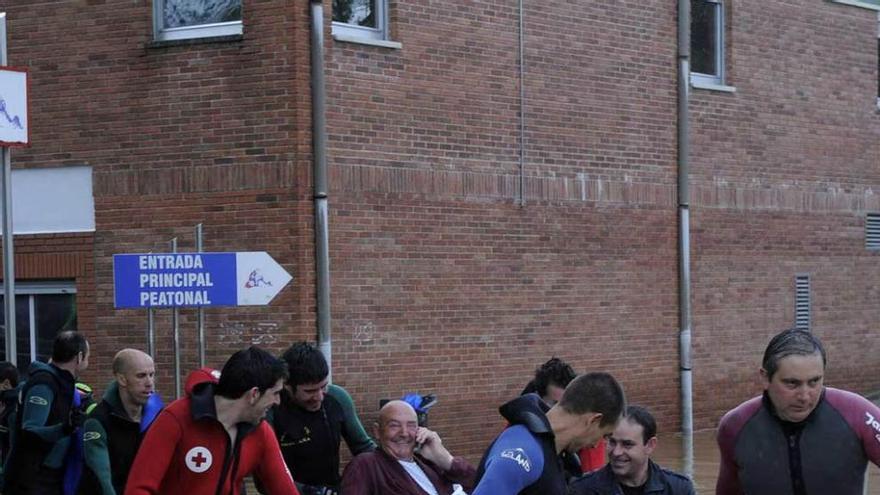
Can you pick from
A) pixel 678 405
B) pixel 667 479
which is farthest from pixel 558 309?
pixel 667 479

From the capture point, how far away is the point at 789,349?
5.53m

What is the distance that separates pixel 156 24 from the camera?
14.7 meters

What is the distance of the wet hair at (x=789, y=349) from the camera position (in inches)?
217

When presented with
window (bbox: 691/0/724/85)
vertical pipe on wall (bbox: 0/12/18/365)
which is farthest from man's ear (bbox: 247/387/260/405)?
window (bbox: 691/0/724/85)

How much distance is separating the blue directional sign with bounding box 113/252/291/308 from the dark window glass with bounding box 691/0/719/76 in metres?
8.98

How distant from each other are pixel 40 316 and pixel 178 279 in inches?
180

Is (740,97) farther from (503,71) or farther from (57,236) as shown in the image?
(57,236)

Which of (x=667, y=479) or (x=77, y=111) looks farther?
(x=77, y=111)

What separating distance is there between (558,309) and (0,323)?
6070 millimetres

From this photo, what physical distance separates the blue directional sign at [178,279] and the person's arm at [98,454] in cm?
349

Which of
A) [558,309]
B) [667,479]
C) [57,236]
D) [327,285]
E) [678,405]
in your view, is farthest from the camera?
[678,405]

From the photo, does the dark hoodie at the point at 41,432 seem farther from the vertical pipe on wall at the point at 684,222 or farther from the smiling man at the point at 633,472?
the vertical pipe on wall at the point at 684,222

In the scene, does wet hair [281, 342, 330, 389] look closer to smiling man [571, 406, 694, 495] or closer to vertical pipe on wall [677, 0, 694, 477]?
smiling man [571, 406, 694, 495]

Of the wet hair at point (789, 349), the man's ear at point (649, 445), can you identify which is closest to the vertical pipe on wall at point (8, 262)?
the man's ear at point (649, 445)
